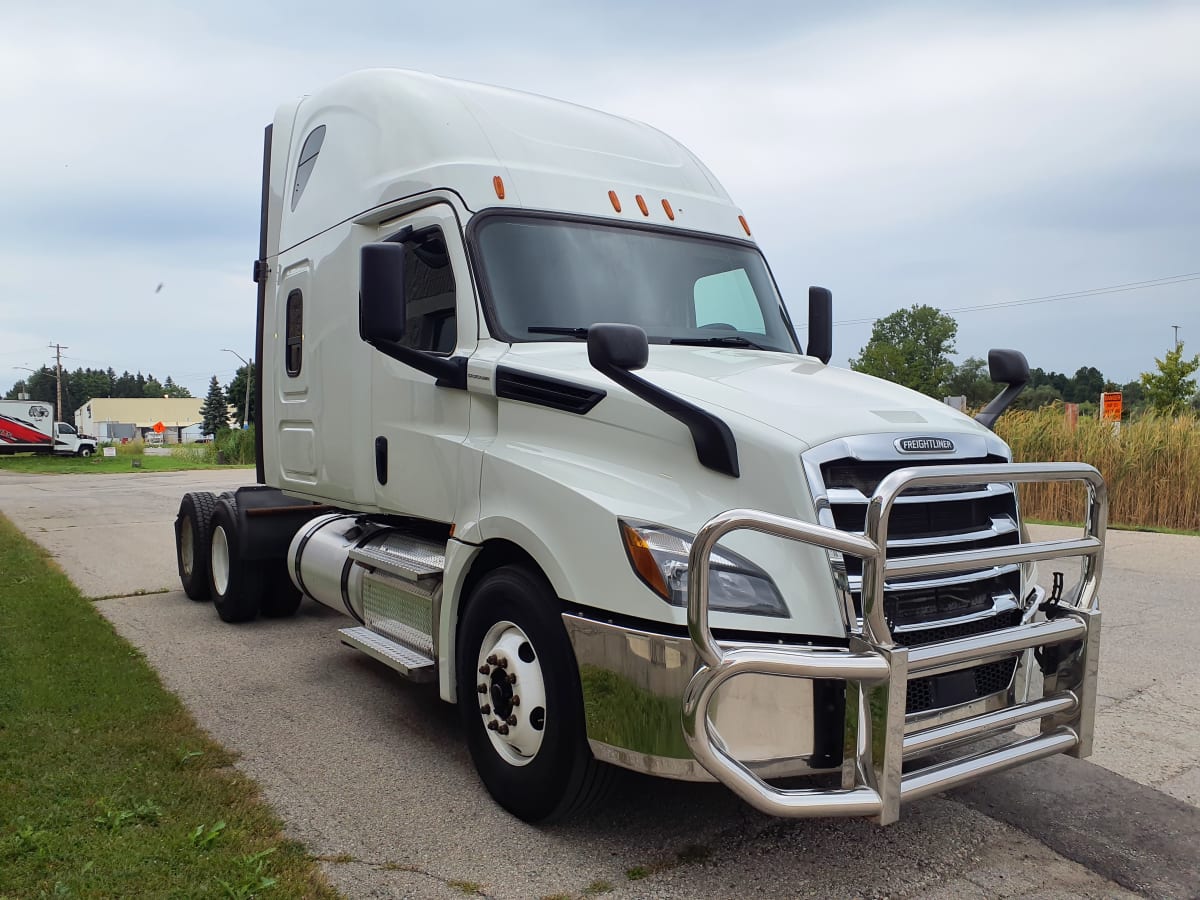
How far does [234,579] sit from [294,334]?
2.19 metres

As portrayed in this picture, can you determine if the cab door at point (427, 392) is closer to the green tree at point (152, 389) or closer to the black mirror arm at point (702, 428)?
the black mirror arm at point (702, 428)

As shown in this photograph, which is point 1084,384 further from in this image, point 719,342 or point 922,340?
point 719,342

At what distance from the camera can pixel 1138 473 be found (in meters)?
13.9

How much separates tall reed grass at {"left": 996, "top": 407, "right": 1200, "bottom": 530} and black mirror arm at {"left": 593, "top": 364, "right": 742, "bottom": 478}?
11.5m

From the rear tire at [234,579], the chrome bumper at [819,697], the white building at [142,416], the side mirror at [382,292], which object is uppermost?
the side mirror at [382,292]

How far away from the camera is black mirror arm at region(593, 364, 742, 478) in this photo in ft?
11.2

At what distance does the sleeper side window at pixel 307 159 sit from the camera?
619cm

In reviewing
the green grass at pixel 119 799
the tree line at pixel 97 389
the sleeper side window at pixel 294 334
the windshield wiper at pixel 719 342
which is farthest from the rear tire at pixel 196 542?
the tree line at pixel 97 389

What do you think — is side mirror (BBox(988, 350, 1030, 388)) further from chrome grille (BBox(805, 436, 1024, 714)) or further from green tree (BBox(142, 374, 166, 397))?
green tree (BBox(142, 374, 166, 397))

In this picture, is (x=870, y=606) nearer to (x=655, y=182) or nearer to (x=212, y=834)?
(x=212, y=834)

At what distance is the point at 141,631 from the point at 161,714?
246cm

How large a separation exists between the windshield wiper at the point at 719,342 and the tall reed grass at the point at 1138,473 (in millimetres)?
10112

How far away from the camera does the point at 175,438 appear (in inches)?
5246

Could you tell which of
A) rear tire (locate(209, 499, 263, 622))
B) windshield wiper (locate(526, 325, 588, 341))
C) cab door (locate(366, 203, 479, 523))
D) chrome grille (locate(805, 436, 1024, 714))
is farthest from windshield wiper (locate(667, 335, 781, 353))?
rear tire (locate(209, 499, 263, 622))
